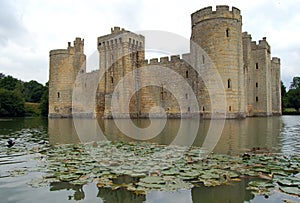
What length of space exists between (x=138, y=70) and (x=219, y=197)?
1975 cm

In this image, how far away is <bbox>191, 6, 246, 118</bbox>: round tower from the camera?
1554 centimetres

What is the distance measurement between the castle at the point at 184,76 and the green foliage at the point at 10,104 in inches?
385

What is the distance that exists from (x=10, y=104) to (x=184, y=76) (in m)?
23.5

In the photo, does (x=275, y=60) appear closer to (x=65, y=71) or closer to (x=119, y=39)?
(x=119, y=39)

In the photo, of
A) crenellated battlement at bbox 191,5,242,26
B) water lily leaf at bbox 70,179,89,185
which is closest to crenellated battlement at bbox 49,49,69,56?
crenellated battlement at bbox 191,5,242,26

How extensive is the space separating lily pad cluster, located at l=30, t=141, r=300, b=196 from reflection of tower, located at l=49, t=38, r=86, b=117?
72.7 feet

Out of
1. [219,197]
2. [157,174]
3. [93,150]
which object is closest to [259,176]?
[219,197]

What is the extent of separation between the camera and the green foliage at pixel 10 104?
33222mm

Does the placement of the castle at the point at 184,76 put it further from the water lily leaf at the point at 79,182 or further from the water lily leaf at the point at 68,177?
the water lily leaf at the point at 79,182

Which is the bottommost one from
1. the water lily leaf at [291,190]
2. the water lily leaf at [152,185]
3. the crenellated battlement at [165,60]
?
the water lily leaf at [152,185]

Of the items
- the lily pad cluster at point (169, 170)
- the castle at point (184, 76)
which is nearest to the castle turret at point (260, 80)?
the castle at point (184, 76)

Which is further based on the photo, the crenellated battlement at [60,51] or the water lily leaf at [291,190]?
the crenellated battlement at [60,51]

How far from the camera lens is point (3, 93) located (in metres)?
33.7

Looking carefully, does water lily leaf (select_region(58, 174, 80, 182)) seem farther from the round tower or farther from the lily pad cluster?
the round tower
